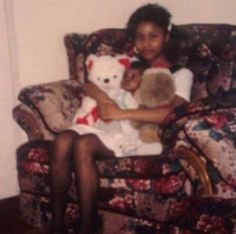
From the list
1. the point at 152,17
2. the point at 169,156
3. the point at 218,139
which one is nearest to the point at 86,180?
the point at 169,156

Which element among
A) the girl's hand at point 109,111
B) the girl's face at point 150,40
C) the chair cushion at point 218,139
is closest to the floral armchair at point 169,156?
the chair cushion at point 218,139

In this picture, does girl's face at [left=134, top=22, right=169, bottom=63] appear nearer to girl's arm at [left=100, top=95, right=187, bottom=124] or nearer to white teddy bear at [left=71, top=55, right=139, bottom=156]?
white teddy bear at [left=71, top=55, right=139, bottom=156]

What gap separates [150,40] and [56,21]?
30.5 inches

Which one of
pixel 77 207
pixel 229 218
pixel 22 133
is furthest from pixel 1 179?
pixel 229 218

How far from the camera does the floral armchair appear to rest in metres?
1.72

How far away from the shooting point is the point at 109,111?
223cm

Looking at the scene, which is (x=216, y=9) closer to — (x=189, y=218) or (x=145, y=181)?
(x=145, y=181)

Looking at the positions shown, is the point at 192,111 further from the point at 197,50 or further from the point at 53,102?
the point at 53,102

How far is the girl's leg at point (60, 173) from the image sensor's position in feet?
6.88

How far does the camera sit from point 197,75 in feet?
7.98

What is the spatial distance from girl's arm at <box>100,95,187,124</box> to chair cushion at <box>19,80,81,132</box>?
0.25m

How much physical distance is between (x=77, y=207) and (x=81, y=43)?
3.40 ft

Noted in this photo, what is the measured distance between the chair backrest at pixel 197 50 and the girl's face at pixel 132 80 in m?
0.23

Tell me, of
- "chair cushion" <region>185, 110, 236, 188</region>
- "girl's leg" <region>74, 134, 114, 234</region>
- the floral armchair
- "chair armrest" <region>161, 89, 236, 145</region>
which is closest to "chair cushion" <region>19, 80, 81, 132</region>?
the floral armchair
